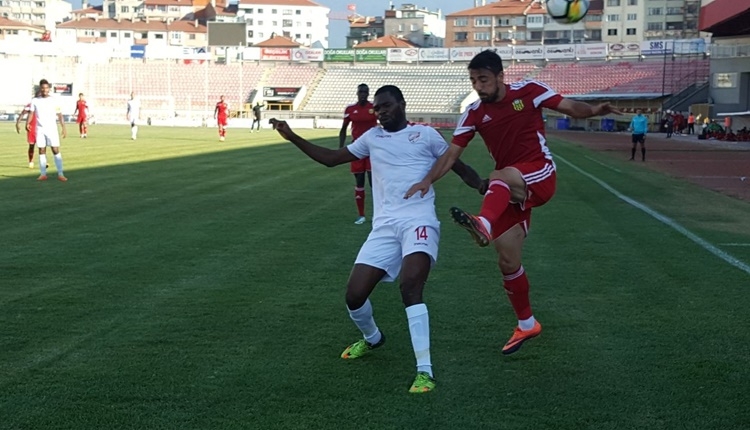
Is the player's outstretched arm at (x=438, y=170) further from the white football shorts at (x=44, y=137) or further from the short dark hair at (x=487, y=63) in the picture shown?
the white football shorts at (x=44, y=137)

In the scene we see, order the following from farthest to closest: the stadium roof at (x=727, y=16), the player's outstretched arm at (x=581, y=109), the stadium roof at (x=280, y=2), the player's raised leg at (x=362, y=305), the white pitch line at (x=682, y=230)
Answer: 1. the stadium roof at (x=280, y=2)
2. the stadium roof at (x=727, y=16)
3. the white pitch line at (x=682, y=230)
4. the player's outstretched arm at (x=581, y=109)
5. the player's raised leg at (x=362, y=305)

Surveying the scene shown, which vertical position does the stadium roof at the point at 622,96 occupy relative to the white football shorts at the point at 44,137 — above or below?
above

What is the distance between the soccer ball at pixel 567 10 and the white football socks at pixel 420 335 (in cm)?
479

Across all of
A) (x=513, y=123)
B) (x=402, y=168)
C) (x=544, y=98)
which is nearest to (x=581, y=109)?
(x=544, y=98)

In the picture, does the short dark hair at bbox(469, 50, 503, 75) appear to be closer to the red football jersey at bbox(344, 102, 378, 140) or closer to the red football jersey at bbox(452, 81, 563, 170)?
the red football jersey at bbox(452, 81, 563, 170)

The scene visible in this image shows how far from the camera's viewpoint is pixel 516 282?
6078 millimetres

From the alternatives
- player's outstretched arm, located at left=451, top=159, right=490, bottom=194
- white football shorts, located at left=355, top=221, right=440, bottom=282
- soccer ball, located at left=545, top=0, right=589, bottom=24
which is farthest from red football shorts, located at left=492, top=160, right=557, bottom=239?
soccer ball, located at left=545, top=0, right=589, bottom=24

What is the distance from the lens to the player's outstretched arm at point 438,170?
17.9 feet

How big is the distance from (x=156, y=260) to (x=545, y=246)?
4562 mm

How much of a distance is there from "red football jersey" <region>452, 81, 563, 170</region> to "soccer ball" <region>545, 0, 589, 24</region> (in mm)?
3247

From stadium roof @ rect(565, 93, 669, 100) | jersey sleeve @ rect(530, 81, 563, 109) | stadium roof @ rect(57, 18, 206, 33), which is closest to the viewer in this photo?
jersey sleeve @ rect(530, 81, 563, 109)

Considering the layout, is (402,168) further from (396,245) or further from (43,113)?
(43,113)

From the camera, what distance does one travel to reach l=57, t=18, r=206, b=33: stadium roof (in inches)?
5207

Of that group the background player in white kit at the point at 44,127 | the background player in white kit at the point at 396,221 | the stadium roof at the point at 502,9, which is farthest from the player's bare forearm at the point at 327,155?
the stadium roof at the point at 502,9
